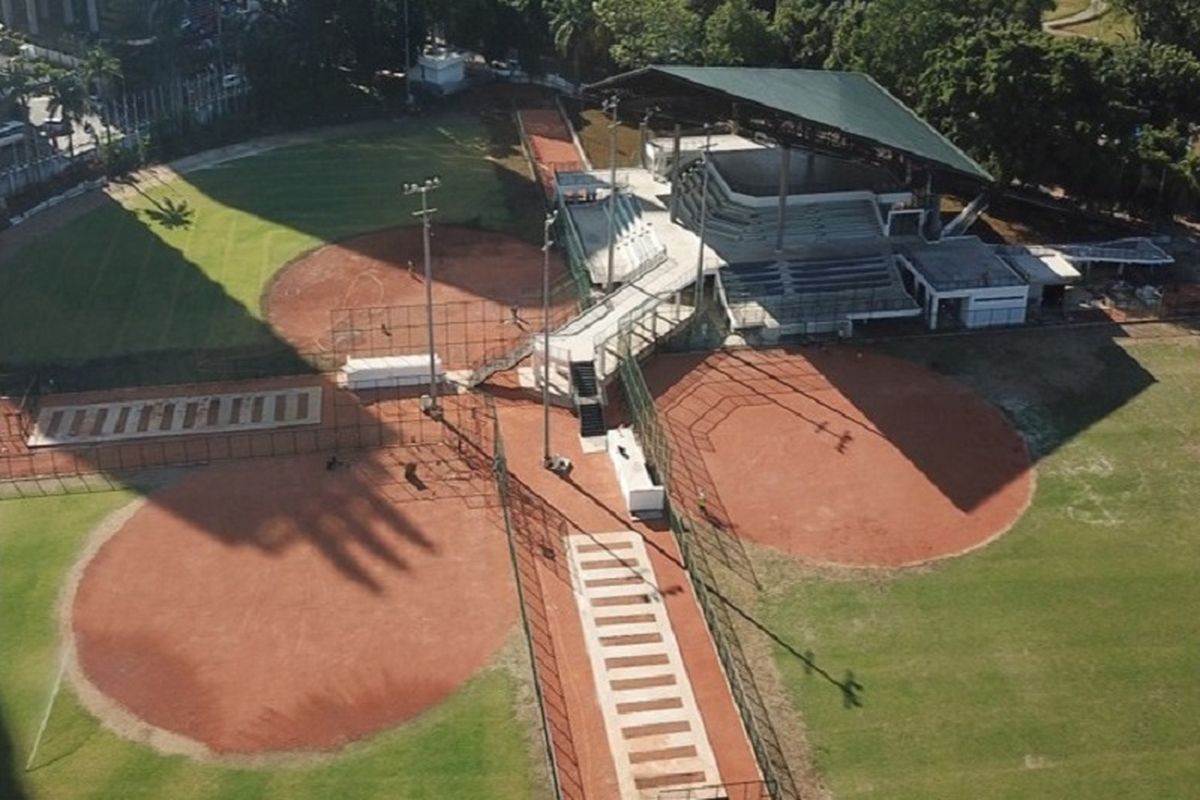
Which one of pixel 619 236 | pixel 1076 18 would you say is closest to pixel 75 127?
pixel 619 236

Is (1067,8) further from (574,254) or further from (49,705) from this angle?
(49,705)

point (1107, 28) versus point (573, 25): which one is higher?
point (573, 25)

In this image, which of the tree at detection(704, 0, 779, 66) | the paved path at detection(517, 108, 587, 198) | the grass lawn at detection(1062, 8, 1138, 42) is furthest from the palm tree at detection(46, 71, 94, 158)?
the grass lawn at detection(1062, 8, 1138, 42)

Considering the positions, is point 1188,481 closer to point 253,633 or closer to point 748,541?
point 748,541

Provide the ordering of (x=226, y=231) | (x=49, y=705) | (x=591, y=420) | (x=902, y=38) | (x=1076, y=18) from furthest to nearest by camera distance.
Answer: (x=1076, y=18), (x=902, y=38), (x=226, y=231), (x=591, y=420), (x=49, y=705)

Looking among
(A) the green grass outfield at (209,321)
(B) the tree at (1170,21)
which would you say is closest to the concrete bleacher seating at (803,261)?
(A) the green grass outfield at (209,321)

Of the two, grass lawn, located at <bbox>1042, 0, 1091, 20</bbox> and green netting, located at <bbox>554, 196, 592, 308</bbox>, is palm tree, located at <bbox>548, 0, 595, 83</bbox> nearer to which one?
green netting, located at <bbox>554, 196, 592, 308</bbox>

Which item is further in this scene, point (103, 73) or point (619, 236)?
point (103, 73)
